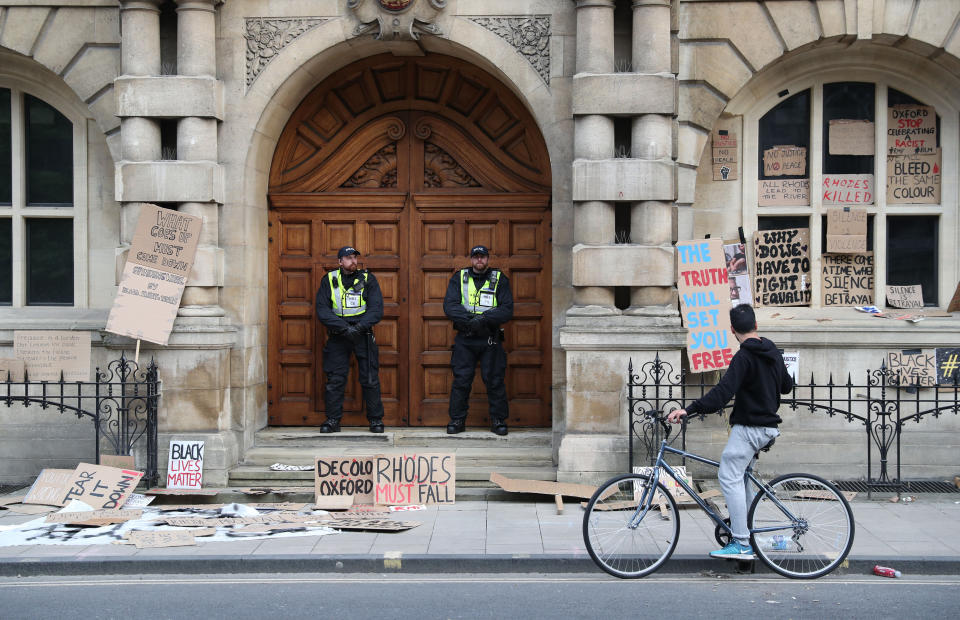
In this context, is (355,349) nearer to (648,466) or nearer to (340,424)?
(340,424)

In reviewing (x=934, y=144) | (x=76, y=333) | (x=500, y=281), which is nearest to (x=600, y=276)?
(x=500, y=281)

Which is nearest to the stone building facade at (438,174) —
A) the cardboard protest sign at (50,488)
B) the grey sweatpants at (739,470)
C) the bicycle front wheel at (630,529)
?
the cardboard protest sign at (50,488)

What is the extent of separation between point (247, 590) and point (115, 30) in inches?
262

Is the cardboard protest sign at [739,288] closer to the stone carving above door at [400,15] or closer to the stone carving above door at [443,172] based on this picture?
the stone carving above door at [443,172]

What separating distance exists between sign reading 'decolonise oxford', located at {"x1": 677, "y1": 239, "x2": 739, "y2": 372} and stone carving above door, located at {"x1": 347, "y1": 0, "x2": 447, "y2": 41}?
3488 millimetres

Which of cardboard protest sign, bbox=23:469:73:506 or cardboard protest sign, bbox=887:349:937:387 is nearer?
cardboard protest sign, bbox=23:469:73:506

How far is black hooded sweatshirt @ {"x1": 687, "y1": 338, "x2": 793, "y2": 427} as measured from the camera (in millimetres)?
7707

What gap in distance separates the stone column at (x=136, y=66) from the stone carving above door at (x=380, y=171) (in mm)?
2305

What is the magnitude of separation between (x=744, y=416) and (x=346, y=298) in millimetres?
5082

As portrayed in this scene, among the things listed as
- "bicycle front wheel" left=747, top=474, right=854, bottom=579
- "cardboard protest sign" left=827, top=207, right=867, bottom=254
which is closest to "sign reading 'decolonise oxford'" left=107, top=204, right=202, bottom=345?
"bicycle front wheel" left=747, top=474, right=854, bottom=579

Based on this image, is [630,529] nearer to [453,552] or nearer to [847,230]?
[453,552]

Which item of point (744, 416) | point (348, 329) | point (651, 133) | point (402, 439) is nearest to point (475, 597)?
point (744, 416)

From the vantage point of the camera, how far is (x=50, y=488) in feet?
33.8

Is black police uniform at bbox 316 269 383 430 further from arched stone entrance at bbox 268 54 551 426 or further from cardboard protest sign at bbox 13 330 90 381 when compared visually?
cardboard protest sign at bbox 13 330 90 381
